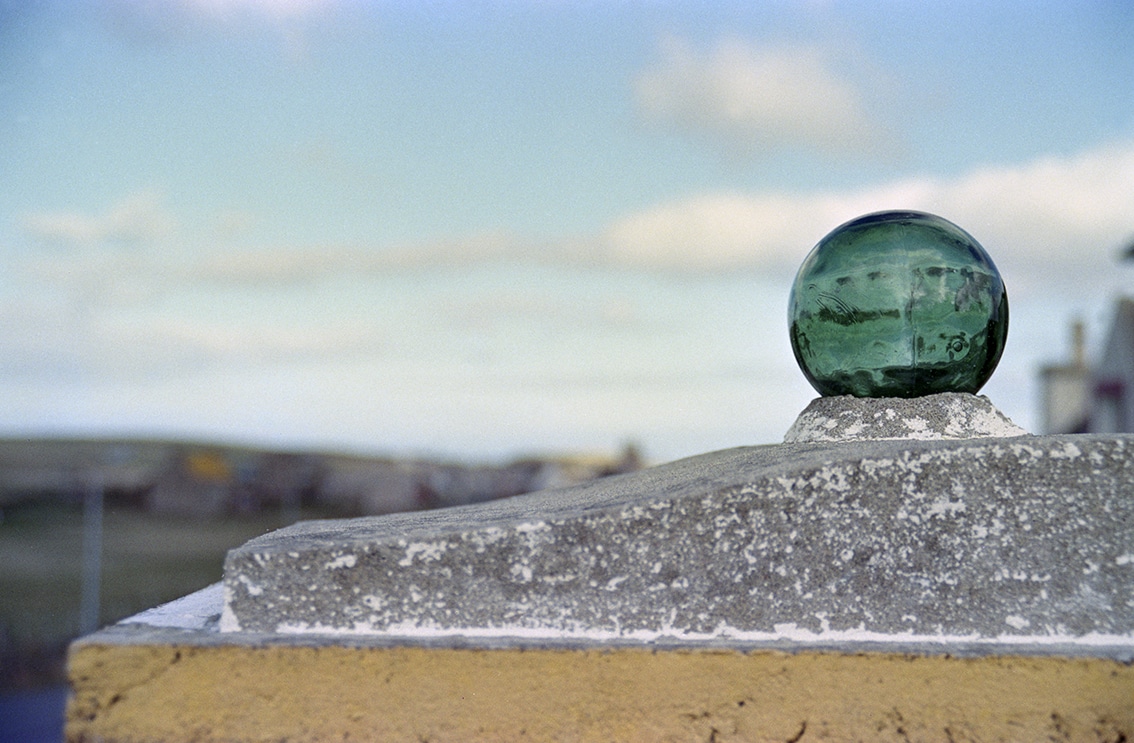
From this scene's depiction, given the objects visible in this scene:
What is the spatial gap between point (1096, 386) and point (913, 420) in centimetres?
2150

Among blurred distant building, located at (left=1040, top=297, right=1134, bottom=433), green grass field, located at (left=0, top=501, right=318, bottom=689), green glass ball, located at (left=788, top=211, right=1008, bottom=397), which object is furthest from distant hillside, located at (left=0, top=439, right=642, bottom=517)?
blurred distant building, located at (left=1040, top=297, right=1134, bottom=433)

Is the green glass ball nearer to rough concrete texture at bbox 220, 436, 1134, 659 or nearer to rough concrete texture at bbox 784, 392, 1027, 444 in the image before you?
rough concrete texture at bbox 784, 392, 1027, 444

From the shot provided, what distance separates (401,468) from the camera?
13.5m

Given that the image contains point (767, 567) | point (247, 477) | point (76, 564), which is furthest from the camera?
point (247, 477)

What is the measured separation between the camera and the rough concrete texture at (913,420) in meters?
2.82

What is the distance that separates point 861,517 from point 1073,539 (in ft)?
1.75

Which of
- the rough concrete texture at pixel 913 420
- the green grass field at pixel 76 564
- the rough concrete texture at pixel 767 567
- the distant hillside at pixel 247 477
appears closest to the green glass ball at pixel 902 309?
the rough concrete texture at pixel 913 420

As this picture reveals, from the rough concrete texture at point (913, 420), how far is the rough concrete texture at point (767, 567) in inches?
19.0

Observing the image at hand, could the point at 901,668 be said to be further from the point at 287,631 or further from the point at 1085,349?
the point at 1085,349

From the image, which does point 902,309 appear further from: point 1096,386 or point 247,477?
point 1096,386

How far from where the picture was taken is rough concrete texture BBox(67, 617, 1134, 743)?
85.0 inches

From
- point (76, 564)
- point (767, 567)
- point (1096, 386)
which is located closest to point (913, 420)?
point (767, 567)

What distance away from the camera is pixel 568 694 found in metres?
2.21

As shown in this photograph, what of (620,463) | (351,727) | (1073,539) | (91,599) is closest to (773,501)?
(1073,539)
